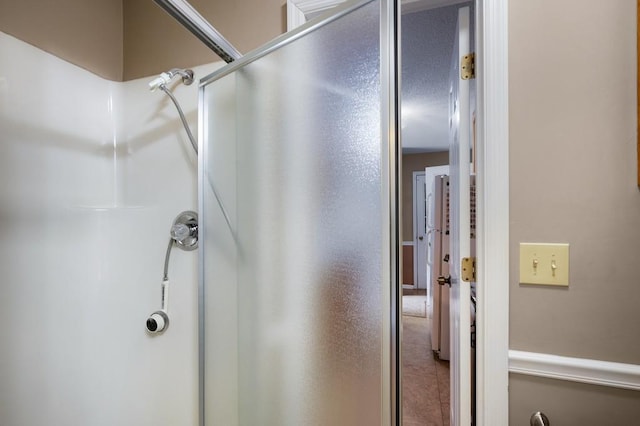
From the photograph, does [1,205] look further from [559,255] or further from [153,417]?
[559,255]

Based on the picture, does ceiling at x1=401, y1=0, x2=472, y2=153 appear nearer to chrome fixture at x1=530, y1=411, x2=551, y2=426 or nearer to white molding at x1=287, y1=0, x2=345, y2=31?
white molding at x1=287, y1=0, x2=345, y2=31

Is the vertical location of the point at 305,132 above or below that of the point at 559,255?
above

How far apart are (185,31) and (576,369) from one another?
196 cm

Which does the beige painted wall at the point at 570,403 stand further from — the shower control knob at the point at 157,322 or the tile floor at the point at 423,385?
the shower control knob at the point at 157,322

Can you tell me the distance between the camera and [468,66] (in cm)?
102

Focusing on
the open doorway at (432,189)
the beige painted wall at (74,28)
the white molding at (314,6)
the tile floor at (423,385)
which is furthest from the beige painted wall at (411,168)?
the beige painted wall at (74,28)

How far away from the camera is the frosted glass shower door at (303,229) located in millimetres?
619

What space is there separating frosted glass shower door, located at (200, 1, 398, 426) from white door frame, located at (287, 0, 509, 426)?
49cm

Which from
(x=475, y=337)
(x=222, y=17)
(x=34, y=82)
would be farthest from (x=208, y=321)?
(x=222, y=17)

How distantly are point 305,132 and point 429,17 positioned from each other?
1.42m

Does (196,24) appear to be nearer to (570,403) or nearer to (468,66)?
(468,66)

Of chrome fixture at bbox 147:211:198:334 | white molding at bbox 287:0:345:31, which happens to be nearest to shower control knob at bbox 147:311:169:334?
chrome fixture at bbox 147:211:198:334

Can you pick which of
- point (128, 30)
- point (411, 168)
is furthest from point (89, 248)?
point (411, 168)

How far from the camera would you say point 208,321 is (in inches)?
43.3
